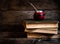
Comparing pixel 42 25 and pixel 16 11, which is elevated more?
pixel 16 11

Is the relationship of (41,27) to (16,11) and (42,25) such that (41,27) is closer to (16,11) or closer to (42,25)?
(42,25)

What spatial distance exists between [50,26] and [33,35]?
154mm

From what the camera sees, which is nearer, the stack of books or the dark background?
the stack of books

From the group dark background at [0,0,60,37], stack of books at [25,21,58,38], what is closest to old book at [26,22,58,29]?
stack of books at [25,21,58,38]

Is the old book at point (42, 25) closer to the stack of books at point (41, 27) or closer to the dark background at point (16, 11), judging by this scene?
the stack of books at point (41, 27)

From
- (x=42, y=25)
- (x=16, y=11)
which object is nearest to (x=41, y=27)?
(x=42, y=25)

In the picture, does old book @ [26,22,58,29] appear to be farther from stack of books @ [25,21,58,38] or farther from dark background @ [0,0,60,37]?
dark background @ [0,0,60,37]

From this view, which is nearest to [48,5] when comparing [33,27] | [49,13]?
[49,13]

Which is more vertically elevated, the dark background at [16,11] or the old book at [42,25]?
the dark background at [16,11]

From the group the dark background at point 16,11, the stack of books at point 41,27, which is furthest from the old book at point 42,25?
the dark background at point 16,11

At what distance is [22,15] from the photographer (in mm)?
1499

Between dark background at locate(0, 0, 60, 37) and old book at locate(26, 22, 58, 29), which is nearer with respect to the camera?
old book at locate(26, 22, 58, 29)

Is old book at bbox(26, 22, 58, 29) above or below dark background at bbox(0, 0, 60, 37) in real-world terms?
below

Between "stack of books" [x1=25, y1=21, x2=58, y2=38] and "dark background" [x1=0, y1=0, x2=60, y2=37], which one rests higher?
A: "dark background" [x1=0, y1=0, x2=60, y2=37]
